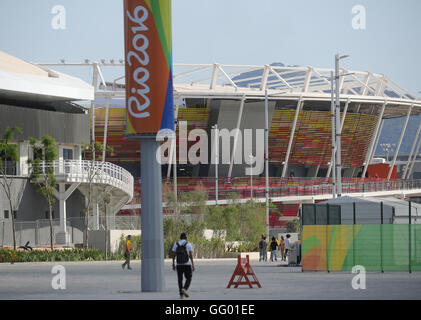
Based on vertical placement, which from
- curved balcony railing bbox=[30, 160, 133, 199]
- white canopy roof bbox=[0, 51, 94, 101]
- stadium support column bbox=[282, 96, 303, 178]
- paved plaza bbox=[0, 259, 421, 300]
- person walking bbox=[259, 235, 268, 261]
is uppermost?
white canopy roof bbox=[0, 51, 94, 101]

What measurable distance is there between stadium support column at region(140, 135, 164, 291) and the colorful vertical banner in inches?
22.4

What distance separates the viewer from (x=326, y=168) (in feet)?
345

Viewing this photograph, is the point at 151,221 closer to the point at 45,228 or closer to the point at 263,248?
the point at 263,248

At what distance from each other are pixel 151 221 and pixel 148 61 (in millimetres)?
3820

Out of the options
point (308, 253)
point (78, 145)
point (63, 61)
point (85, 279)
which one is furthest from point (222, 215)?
point (85, 279)

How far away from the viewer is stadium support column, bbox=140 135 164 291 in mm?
21469

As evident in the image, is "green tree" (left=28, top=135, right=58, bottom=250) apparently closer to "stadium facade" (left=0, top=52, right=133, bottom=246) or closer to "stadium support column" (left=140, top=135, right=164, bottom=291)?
"stadium facade" (left=0, top=52, right=133, bottom=246)

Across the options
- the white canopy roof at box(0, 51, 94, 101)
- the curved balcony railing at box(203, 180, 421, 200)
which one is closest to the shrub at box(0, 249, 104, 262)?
the white canopy roof at box(0, 51, 94, 101)

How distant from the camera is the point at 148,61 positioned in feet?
69.9

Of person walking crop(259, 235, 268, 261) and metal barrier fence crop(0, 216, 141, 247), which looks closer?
person walking crop(259, 235, 268, 261)

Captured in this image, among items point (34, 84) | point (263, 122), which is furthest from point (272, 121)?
point (34, 84)

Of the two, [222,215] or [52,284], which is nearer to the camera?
[52,284]
